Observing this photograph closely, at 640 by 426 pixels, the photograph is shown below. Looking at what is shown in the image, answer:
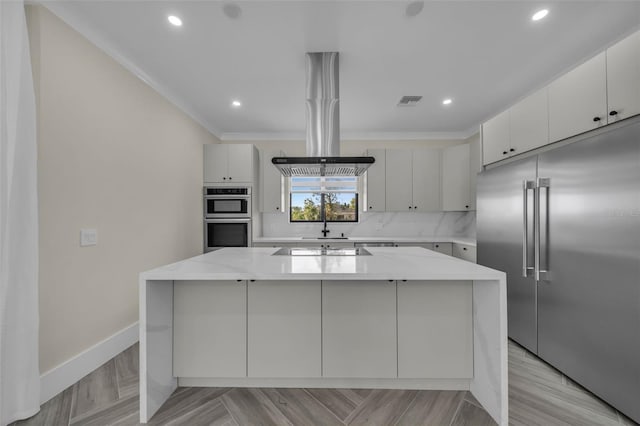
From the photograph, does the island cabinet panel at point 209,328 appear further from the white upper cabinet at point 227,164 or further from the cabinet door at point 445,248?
the cabinet door at point 445,248

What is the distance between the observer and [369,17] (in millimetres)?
1871

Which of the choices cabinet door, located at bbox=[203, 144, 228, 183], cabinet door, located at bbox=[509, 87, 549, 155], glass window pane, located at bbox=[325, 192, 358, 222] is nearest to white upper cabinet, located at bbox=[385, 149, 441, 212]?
glass window pane, located at bbox=[325, 192, 358, 222]

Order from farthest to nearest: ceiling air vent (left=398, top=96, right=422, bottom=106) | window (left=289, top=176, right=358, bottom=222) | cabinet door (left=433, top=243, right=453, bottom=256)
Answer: window (left=289, top=176, right=358, bottom=222) → cabinet door (left=433, top=243, right=453, bottom=256) → ceiling air vent (left=398, top=96, right=422, bottom=106)

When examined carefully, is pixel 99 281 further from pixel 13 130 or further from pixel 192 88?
pixel 192 88

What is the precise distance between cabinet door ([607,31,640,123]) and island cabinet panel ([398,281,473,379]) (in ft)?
4.53

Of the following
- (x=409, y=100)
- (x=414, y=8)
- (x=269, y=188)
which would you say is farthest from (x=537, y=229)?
(x=269, y=188)

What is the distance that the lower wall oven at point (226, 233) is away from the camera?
384cm

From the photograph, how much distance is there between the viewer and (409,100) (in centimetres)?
316

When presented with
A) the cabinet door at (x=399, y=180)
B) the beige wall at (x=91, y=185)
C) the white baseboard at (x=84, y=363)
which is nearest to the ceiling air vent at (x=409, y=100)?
the cabinet door at (x=399, y=180)

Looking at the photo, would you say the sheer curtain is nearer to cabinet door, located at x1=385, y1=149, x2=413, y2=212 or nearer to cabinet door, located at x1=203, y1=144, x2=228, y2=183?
cabinet door, located at x1=203, y1=144, x2=228, y2=183

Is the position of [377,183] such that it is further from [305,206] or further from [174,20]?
[174,20]

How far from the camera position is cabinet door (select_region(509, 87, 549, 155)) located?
2.13 m

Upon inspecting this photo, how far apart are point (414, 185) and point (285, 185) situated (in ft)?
6.88

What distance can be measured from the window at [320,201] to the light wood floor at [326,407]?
2977 mm
